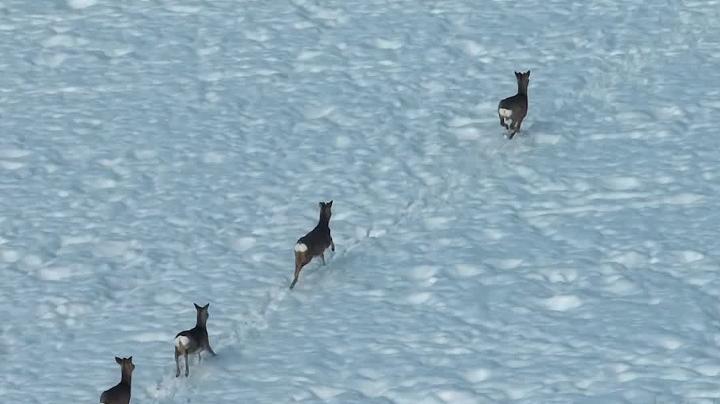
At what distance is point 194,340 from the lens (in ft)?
43.7

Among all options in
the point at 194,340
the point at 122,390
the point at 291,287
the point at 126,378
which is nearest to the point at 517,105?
the point at 291,287

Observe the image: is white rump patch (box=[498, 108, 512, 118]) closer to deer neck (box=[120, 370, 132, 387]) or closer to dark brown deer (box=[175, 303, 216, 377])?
dark brown deer (box=[175, 303, 216, 377])

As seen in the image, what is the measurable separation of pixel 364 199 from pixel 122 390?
5725mm

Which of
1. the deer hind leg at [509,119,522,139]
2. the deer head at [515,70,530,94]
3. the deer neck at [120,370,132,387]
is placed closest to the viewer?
the deer neck at [120,370,132,387]

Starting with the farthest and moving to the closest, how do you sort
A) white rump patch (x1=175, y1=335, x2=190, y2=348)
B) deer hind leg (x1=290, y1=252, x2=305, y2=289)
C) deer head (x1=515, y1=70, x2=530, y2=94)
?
1. deer head (x1=515, y1=70, x2=530, y2=94)
2. deer hind leg (x1=290, y1=252, x2=305, y2=289)
3. white rump patch (x1=175, y1=335, x2=190, y2=348)

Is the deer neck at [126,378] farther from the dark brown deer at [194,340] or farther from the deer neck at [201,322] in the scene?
the deer neck at [201,322]

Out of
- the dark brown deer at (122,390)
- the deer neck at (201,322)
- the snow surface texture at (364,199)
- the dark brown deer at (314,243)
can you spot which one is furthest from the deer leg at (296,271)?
the dark brown deer at (122,390)

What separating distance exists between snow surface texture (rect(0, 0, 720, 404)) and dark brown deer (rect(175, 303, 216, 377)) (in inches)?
8.1

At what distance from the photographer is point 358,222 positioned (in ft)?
55.2

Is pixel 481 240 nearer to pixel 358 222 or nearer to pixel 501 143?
pixel 358 222

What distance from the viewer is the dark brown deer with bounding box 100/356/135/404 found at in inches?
488

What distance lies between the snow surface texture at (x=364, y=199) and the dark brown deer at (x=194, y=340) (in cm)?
21

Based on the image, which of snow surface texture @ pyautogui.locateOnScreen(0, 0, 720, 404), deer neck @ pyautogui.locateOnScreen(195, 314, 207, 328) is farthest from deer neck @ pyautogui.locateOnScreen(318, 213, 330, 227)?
deer neck @ pyautogui.locateOnScreen(195, 314, 207, 328)

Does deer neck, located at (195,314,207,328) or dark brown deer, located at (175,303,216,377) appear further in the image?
deer neck, located at (195,314,207,328)
